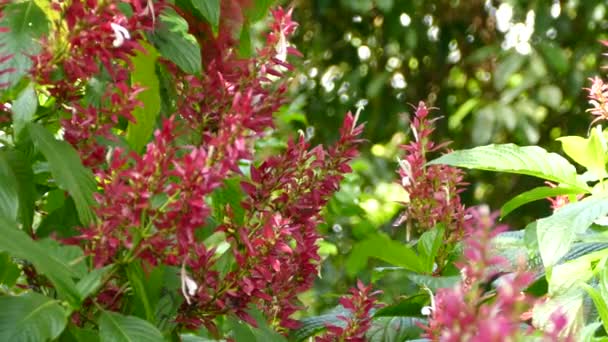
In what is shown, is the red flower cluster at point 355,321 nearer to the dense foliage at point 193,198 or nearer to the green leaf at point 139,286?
the dense foliage at point 193,198

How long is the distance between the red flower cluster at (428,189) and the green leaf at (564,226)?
18 cm

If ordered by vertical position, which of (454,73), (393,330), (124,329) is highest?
(124,329)

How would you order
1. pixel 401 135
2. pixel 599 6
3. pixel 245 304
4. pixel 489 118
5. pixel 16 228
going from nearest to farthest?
pixel 16 228
pixel 245 304
pixel 489 118
pixel 599 6
pixel 401 135

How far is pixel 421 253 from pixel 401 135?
310 centimetres

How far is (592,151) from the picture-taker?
46.6 inches

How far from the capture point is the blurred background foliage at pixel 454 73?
3748 millimetres

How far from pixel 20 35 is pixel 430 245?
1.63 ft

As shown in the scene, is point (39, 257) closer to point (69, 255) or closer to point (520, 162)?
point (69, 255)

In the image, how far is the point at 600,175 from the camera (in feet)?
3.94

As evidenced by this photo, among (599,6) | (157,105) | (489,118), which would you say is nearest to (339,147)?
(157,105)

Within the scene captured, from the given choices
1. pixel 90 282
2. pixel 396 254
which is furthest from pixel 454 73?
pixel 90 282

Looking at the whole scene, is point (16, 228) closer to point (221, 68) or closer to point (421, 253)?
point (221, 68)

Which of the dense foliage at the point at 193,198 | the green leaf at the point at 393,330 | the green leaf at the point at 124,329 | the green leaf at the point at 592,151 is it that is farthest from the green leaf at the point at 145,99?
the green leaf at the point at 592,151

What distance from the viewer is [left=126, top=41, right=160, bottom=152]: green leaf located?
3.75ft
